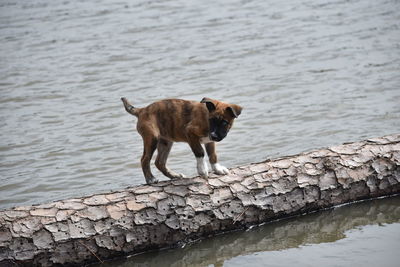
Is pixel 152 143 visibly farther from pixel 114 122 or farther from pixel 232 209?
pixel 114 122

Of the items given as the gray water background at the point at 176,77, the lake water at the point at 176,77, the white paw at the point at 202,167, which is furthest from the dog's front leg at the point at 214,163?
the lake water at the point at 176,77

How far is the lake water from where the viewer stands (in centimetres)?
1077

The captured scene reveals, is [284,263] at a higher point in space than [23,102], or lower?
lower

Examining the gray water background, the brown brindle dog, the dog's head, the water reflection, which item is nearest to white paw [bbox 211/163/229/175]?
the brown brindle dog

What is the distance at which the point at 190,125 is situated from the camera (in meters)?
7.73

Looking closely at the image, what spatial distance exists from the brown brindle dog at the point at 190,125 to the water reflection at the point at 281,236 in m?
0.80

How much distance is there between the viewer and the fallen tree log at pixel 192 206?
277 inches

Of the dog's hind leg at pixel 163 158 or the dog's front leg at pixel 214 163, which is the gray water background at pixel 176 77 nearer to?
the dog's hind leg at pixel 163 158

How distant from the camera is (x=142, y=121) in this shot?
7984mm

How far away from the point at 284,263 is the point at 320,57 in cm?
933

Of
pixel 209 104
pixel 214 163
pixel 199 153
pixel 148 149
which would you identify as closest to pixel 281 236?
pixel 214 163

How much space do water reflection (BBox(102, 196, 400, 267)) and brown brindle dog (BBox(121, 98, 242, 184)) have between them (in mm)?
798

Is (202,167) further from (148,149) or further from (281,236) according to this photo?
(281,236)

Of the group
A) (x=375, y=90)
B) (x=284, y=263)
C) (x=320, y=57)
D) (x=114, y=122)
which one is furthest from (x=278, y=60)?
(x=284, y=263)
